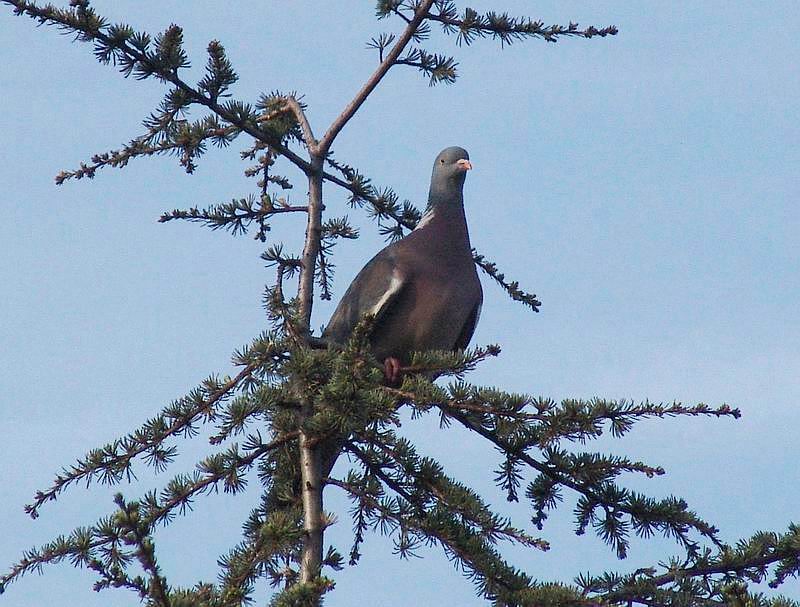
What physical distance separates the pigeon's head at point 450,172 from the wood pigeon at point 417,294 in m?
0.39

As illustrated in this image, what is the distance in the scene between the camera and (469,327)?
268 inches

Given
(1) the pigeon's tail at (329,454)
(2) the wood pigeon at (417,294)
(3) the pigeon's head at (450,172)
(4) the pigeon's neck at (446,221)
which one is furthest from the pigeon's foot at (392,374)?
(3) the pigeon's head at (450,172)

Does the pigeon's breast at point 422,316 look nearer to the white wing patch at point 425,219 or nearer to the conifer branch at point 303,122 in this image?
the white wing patch at point 425,219

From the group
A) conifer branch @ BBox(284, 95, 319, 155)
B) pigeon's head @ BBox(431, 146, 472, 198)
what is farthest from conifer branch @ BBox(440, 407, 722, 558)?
pigeon's head @ BBox(431, 146, 472, 198)

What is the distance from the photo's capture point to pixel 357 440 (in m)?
4.61

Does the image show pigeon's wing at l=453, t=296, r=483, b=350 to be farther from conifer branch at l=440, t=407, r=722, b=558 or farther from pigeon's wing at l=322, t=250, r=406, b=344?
conifer branch at l=440, t=407, r=722, b=558

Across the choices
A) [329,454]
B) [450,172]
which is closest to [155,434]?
[329,454]

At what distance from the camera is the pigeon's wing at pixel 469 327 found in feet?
22.0

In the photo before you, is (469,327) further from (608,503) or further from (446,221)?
(608,503)

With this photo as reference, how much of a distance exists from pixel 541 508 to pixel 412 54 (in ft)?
6.69

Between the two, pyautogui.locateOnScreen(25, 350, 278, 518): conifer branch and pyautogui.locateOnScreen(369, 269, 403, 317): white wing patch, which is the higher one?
pyautogui.locateOnScreen(369, 269, 403, 317): white wing patch

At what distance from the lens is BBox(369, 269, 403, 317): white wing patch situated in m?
6.29

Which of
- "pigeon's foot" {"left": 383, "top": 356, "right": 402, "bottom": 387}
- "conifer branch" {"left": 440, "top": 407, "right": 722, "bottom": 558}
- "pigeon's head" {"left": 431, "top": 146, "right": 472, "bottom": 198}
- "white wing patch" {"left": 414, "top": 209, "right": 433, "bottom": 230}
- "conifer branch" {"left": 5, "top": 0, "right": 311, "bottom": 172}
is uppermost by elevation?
"pigeon's head" {"left": 431, "top": 146, "right": 472, "bottom": 198}

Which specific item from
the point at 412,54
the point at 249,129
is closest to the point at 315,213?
the point at 249,129
